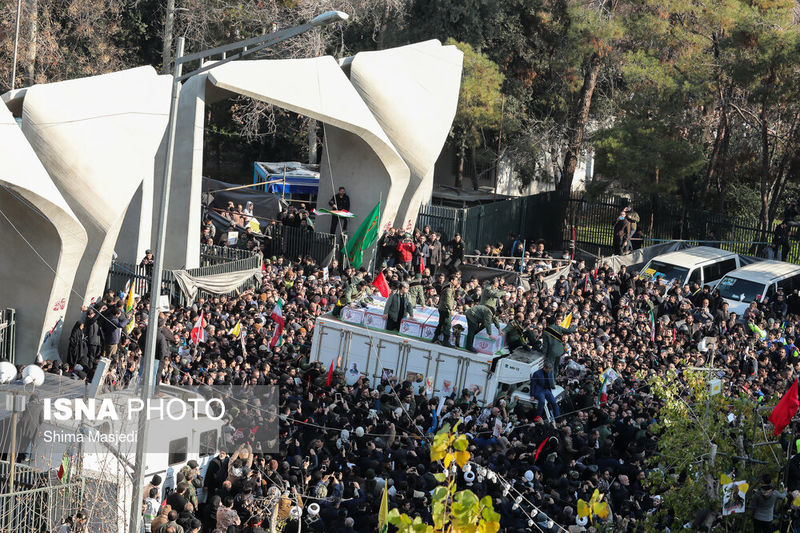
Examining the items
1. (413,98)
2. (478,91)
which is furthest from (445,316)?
(478,91)

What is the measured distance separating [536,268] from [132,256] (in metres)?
9.41

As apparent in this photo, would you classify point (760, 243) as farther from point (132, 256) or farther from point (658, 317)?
point (132, 256)

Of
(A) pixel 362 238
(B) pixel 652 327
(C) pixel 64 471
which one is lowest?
(C) pixel 64 471

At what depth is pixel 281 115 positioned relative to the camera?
40781 millimetres

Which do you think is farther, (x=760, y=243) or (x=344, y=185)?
(x=760, y=243)

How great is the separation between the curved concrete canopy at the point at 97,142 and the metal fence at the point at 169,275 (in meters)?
0.79

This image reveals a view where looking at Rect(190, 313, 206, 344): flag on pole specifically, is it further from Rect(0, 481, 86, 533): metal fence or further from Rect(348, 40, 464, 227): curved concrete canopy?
Rect(348, 40, 464, 227): curved concrete canopy

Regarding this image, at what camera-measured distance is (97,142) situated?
2042 centimetres

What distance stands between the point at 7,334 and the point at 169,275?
11.3 ft

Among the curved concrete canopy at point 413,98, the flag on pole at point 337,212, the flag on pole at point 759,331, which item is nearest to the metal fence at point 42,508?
the flag on pole at point 337,212

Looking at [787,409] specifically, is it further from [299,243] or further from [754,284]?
[299,243]

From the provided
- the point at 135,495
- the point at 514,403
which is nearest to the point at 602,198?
the point at 514,403

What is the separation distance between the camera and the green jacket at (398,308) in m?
18.2

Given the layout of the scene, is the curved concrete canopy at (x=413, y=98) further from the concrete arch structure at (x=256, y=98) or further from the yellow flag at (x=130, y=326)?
the yellow flag at (x=130, y=326)
